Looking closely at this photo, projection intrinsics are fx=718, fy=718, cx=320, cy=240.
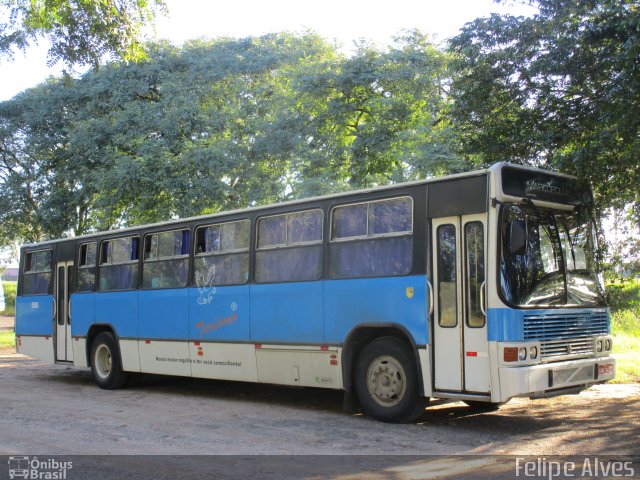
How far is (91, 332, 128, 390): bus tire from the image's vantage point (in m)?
13.5

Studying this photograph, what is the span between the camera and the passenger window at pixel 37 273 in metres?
15.5

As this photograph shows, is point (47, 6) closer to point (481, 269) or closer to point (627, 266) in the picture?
point (481, 269)

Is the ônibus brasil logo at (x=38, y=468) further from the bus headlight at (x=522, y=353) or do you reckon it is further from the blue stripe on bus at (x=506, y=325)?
the bus headlight at (x=522, y=353)

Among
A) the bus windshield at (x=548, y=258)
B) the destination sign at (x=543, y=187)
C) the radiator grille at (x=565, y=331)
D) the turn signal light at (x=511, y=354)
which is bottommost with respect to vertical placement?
the turn signal light at (x=511, y=354)

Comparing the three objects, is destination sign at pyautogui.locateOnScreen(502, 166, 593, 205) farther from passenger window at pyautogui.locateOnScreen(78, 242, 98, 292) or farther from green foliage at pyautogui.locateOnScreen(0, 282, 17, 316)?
green foliage at pyautogui.locateOnScreen(0, 282, 17, 316)

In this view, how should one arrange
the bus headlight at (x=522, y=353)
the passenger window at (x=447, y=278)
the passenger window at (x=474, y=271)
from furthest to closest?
1. the passenger window at (x=447, y=278)
2. the passenger window at (x=474, y=271)
3. the bus headlight at (x=522, y=353)

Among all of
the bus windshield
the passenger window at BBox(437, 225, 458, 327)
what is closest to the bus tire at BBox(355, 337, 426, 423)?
the passenger window at BBox(437, 225, 458, 327)

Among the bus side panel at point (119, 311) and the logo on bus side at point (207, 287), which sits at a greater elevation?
the logo on bus side at point (207, 287)

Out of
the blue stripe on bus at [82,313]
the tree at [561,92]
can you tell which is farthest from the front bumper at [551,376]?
the blue stripe on bus at [82,313]

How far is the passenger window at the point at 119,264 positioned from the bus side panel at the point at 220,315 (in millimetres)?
1922

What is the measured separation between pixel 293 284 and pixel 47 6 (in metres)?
5.57

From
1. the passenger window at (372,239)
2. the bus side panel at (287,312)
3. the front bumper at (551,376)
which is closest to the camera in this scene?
the front bumper at (551,376)

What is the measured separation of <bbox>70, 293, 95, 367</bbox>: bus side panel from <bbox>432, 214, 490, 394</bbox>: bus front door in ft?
26.5

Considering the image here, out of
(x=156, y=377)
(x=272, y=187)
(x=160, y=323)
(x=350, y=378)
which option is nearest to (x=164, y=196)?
(x=272, y=187)
